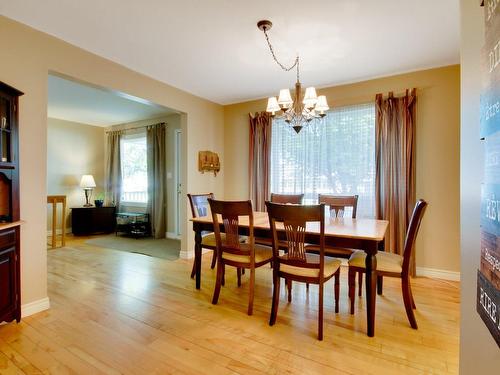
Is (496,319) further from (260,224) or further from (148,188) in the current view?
(148,188)

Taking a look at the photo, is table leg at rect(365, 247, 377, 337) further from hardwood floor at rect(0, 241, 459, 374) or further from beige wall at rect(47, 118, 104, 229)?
beige wall at rect(47, 118, 104, 229)

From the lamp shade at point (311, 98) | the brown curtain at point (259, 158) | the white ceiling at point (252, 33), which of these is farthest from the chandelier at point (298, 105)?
the brown curtain at point (259, 158)

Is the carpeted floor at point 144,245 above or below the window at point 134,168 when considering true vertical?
below

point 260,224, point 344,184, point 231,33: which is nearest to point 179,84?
point 231,33

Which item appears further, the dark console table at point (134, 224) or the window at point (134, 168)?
the window at point (134, 168)

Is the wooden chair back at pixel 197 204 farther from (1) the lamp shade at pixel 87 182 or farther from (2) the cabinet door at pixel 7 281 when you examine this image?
(1) the lamp shade at pixel 87 182

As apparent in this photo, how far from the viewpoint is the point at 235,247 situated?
248cm

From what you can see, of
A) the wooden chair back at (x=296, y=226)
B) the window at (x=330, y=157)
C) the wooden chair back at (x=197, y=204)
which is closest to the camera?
the wooden chair back at (x=296, y=226)

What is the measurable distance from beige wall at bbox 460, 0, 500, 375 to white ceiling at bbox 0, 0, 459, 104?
1.62 metres

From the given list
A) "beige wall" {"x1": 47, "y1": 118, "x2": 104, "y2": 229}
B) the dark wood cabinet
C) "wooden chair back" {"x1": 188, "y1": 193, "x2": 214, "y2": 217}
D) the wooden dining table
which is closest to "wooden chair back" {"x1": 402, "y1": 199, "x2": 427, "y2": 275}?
the wooden dining table

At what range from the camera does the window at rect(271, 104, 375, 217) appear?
3.59 meters

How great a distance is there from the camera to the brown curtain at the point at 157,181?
18.1ft

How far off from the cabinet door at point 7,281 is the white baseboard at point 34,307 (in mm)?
188

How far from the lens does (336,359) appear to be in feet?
5.67
